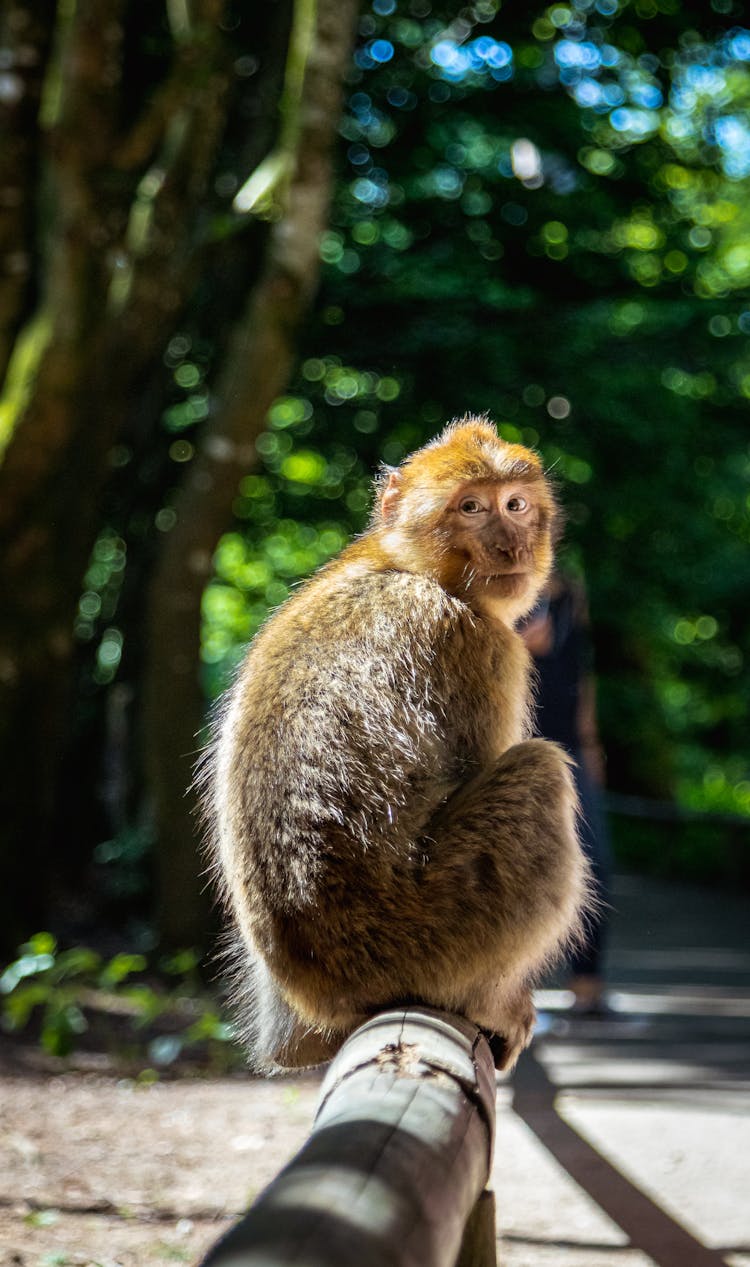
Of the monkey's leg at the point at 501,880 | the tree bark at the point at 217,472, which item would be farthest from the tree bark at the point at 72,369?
the monkey's leg at the point at 501,880

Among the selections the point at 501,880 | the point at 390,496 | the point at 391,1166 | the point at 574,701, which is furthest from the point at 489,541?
the point at 574,701

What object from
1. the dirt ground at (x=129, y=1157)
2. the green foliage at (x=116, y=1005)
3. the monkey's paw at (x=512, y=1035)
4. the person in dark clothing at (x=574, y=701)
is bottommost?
the green foliage at (x=116, y=1005)

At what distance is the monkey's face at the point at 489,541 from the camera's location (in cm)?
352

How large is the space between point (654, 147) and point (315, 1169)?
13.2 m

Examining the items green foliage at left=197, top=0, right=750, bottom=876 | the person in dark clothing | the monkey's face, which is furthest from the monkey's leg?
green foliage at left=197, top=0, right=750, bottom=876

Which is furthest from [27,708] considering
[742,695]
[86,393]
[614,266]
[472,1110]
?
[742,695]

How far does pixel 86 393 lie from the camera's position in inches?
319

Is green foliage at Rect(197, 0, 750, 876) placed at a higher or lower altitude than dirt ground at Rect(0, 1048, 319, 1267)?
higher

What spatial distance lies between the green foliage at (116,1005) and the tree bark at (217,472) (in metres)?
0.54

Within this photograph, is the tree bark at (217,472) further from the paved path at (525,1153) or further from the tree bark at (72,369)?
the paved path at (525,1153)

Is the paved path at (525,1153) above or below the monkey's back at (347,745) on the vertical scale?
below

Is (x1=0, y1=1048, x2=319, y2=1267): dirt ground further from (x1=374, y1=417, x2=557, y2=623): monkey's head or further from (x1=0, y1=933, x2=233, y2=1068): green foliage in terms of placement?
(x1=374, y1=417, x2=557, y2=623): monkey's head

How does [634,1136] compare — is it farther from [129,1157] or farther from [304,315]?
[304,315]

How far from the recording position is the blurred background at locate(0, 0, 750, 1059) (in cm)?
810
